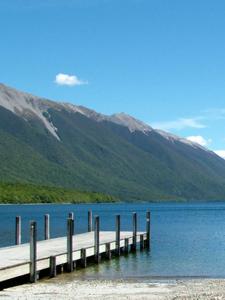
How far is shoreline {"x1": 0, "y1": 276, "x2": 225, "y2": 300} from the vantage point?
90.1 ft

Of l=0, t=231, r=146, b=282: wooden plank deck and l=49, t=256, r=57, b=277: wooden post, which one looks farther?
l=49, t=256, r=57, b=277: wooden post

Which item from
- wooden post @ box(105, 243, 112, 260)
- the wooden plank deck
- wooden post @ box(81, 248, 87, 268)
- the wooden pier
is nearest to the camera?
the wooden plank deck

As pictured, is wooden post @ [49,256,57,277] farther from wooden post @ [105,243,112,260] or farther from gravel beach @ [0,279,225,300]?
wooden post @ [105,243,112,260]

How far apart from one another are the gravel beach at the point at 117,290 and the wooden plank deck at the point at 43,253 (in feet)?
2.48

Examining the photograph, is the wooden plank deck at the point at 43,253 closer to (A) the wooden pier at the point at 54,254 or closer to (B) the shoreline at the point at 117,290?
(A) the wooden pier at the point at 54,254

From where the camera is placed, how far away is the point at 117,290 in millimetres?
29484

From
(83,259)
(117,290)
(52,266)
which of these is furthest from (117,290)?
(83,259)

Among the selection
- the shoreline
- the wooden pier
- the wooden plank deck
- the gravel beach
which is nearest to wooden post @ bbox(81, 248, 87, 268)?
the wooden pier

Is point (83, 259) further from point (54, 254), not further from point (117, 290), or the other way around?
point (117, 290)

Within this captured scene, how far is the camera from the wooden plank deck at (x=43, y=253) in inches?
1179

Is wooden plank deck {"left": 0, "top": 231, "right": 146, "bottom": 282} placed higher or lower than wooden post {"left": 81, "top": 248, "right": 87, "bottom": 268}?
higher

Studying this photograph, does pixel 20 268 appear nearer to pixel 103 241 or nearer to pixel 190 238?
pixel 103 241

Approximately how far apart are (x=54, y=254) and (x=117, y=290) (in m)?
7.22

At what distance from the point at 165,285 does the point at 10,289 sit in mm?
7238
